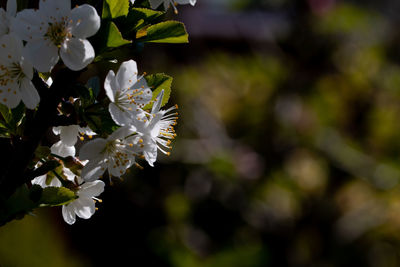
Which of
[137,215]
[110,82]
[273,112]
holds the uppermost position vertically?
[110,82]

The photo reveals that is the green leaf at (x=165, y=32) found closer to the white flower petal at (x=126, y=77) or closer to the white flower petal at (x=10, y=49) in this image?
the white flower petal at (x=126, y=77)

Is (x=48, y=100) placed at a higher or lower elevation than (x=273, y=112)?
higher

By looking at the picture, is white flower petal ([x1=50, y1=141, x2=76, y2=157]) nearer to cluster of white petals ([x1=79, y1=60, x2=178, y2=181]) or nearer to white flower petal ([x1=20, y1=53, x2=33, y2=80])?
cluster of white petals ([x1=79, y1=60, x2=178, y2=181])

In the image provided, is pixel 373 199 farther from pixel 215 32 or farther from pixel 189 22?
pixel 215 32

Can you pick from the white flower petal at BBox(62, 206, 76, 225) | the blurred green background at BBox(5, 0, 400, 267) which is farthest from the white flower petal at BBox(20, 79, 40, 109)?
the blurred green background at BBox(5, 0, 400, 267)

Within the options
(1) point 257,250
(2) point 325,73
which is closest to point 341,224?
(1) point 257,250

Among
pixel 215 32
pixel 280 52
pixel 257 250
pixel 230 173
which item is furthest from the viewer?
pixel 215 32
